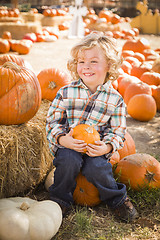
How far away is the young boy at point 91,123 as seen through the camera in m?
2.37

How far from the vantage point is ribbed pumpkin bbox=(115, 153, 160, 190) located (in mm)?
2736

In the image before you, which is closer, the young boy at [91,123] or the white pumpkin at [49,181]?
the young boy at [91,123]

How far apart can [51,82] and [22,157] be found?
1303mm

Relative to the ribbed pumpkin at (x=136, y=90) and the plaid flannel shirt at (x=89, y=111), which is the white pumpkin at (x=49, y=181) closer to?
the plaid flannel shirt at (x=89, y=111)

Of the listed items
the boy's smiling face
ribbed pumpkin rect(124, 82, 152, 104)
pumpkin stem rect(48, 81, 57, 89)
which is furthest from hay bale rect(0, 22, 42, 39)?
the boy's smiling face

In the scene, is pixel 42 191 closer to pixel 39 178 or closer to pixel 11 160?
pixel 39 178

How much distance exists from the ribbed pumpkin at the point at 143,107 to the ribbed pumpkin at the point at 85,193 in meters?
2.28

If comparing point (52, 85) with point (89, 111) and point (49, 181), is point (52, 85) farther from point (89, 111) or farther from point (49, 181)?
point (49, 181)

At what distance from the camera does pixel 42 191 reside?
2.84 meters

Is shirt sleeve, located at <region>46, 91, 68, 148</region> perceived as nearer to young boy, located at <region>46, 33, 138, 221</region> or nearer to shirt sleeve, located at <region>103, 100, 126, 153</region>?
young boy, located at <region>46, 33, 138, 221</region>

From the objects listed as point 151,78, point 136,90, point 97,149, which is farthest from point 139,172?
point 151,78

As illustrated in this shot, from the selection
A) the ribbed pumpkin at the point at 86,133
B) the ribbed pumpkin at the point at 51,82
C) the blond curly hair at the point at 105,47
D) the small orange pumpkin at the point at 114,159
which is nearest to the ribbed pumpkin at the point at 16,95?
the blond curly hair at the point at 105,47

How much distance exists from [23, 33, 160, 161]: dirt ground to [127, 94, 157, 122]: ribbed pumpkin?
11 centimetres

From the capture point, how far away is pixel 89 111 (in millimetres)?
2580
